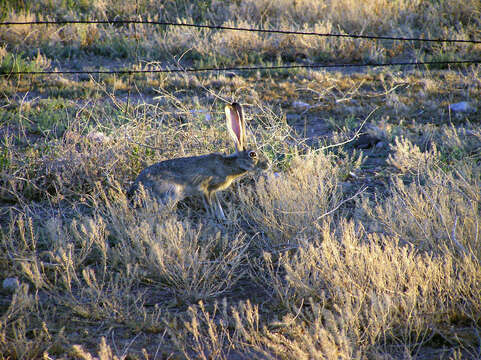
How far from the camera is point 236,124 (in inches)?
203

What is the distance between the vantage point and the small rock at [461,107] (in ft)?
24.8

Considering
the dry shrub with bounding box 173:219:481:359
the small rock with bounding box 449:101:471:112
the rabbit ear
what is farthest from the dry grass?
the rabbit ear

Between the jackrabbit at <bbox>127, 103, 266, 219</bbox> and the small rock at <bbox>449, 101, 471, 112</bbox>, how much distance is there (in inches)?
143

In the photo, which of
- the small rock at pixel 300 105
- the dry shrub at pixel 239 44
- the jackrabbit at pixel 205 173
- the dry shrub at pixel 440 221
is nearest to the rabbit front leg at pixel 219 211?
the jackrabbit at pixel 205 173

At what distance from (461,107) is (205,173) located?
420 cm

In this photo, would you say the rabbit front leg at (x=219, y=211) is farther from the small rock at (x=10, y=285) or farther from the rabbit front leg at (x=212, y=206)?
the small rock at (x=10, y=285)

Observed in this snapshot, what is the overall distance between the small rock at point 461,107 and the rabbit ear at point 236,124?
376 cm

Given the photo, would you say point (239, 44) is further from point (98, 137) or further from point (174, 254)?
point (174, 254)

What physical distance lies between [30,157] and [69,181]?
54cm

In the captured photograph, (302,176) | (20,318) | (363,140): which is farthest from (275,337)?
(363,140)

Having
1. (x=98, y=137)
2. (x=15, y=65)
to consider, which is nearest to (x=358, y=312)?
(x=98, y=137)

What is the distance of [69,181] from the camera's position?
216 inches

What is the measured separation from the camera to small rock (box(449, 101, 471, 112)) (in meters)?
7.56

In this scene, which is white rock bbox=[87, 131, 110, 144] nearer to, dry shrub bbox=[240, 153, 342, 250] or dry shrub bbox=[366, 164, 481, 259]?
dry shrub bbox=[240, 153, 342, 250]
